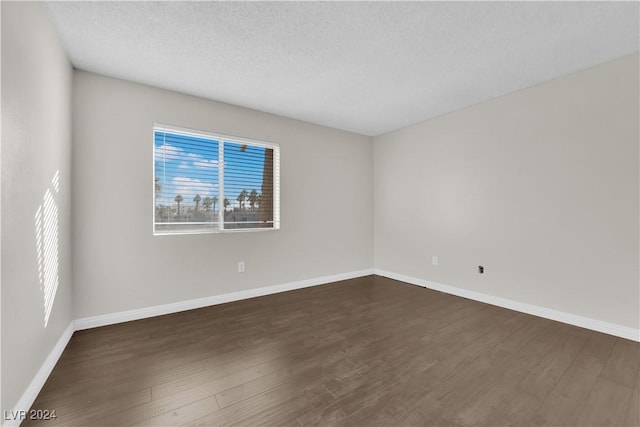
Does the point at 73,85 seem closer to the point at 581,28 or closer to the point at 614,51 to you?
the point at 581,28

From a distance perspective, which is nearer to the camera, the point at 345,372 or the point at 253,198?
the point at 345,372

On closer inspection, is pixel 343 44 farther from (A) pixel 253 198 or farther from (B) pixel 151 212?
(B) pixel 151 212

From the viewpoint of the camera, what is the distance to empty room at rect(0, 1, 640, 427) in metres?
1.59

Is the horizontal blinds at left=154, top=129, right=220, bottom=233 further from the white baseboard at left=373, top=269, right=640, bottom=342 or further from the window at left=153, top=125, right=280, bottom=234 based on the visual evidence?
the white baseboard at left=373, top=269, right=640, bottom=342

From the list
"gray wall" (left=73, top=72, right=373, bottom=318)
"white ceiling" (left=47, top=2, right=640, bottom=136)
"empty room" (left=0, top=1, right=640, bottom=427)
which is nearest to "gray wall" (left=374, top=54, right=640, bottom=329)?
"empty room" (left=0, top=1, right=640, bottom=427)

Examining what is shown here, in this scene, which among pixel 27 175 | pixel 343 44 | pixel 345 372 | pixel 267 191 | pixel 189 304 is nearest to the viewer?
pixel 27 175

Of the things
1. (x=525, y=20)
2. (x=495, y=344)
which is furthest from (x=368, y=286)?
(x=525, y=20)

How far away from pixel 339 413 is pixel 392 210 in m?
3.55

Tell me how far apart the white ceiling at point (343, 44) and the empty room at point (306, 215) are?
2 centimetres

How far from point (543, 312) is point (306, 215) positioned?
3.07m

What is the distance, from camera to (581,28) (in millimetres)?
2053

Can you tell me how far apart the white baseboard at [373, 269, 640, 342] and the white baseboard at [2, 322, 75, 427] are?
409 centimetres

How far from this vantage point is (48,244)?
6.33ft

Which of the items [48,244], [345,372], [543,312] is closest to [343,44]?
[345,372]
